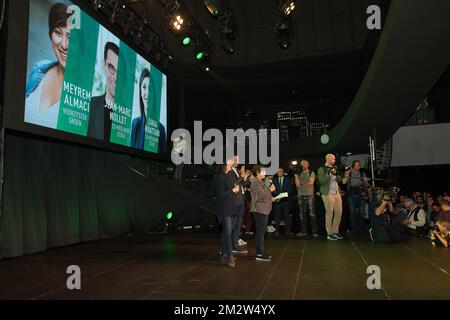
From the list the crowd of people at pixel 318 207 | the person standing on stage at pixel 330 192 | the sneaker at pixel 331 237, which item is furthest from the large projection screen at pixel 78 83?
the sneaker at pixel 331 237

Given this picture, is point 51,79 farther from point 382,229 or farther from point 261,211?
point 382,229

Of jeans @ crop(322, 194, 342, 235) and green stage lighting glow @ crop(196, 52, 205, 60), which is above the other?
green stage lighting glow @ crop(196, 52, 205, 60)

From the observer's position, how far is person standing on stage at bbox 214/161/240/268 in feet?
15.9

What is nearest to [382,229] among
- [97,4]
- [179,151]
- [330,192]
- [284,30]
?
[330,192]

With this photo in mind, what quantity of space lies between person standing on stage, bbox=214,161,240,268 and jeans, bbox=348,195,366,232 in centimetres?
431

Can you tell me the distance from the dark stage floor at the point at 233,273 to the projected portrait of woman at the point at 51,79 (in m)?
2.30

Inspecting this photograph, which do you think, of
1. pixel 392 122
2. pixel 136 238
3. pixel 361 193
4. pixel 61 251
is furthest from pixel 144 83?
pixel 392 122

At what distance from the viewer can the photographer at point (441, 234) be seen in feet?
20.8

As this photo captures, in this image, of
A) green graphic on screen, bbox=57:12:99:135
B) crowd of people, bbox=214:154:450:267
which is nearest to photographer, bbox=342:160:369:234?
crowd of people, bbox=214:154:450:267

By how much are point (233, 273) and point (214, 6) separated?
6.52m

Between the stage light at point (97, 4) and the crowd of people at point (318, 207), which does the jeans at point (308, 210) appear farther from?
the stage light at point (97, 4)

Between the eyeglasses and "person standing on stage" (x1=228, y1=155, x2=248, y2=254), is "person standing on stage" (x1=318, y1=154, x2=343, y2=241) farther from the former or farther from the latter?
the eyeglasses

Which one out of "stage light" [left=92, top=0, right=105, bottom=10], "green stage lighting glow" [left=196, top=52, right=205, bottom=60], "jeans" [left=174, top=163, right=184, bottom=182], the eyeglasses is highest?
"green stage lighting glow" [left=196, top=52, right=205, bottom=60]
